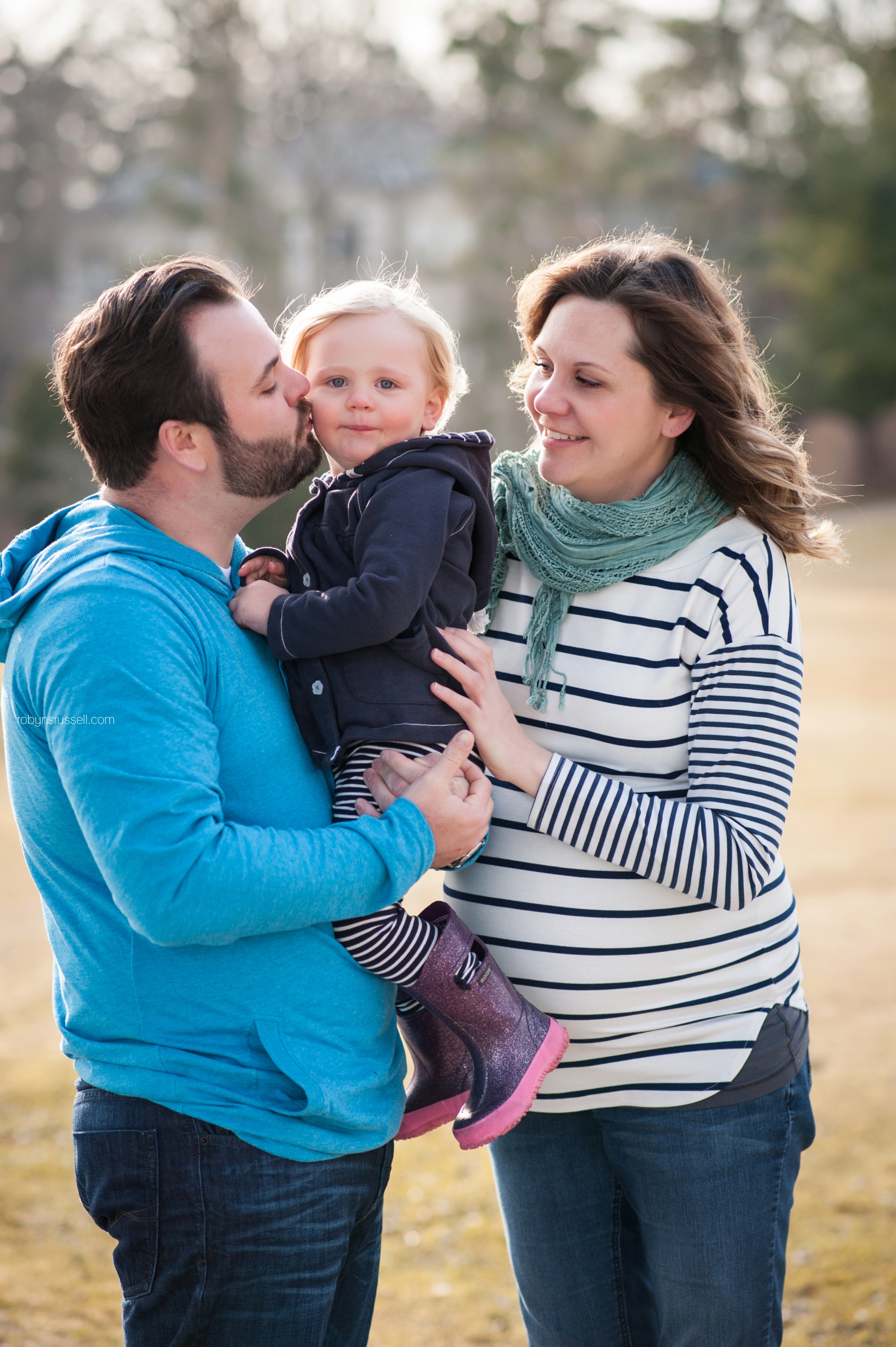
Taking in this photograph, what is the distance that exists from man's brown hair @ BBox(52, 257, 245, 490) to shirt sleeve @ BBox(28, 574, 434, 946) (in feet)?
0.95

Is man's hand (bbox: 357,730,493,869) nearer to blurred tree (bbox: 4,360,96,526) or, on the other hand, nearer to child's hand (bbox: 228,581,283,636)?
child's hand (bbox: 228,581,283,636)

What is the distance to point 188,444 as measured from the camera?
1.77m

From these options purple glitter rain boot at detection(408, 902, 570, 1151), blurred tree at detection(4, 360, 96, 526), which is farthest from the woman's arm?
blurred tree at detection(4, 360, 96, 526)

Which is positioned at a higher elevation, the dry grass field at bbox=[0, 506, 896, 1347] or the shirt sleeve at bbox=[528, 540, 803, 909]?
the shirt sleeve at bbox=[528, 540, 803, 909]

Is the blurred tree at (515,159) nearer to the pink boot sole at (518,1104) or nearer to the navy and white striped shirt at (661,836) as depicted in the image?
the navy and white striped shirt at (661,836)

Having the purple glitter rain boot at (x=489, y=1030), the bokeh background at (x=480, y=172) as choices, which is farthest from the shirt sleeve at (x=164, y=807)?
the bokeh background at (x=480, y=172)

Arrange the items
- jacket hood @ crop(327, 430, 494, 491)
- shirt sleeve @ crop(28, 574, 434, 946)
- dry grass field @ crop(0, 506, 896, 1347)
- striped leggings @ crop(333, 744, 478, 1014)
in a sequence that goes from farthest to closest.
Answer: dry grass field @ crop(0, 506, 896, 1347), jacket hood @ crop(327, 430, 494, 491), striped leggings @ crop(333, 744, 478, 1014), shirt sleeve @ crop(28, 574, 434, 946)

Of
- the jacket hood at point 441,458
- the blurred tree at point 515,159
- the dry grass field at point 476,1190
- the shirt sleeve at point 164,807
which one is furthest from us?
the blurred tree at point 515,159

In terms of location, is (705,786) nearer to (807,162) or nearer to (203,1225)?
(203,1225)

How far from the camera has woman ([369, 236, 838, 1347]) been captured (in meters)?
1.90

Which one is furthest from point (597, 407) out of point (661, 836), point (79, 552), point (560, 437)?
point (79, 552)

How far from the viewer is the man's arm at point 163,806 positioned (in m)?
1.49

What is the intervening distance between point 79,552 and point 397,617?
19.1 inches

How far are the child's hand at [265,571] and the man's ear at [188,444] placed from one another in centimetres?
21
